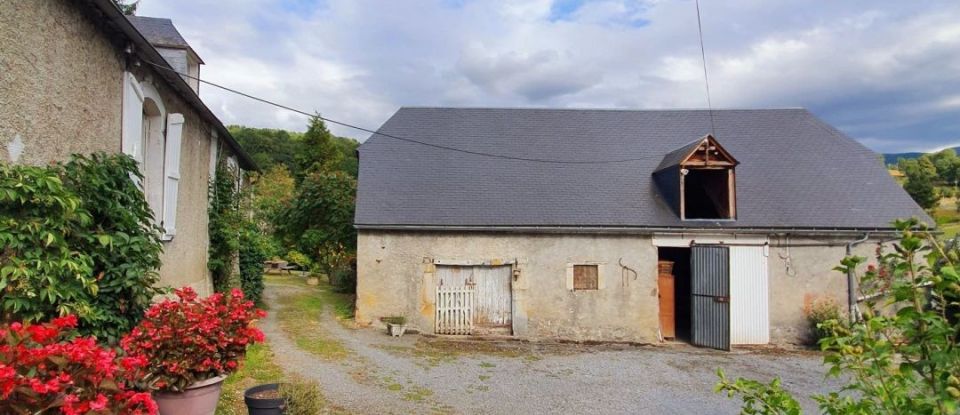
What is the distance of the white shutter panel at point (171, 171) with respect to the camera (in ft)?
24.1

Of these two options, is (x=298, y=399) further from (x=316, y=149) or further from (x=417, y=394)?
(x=316, y=149)

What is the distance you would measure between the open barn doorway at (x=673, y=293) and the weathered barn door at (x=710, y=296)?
559mm

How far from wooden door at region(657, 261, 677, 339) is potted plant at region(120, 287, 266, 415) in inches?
419

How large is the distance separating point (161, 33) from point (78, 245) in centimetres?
824

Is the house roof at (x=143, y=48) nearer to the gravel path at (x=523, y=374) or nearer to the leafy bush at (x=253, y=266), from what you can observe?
the leafy bush at (x=253, y=266)

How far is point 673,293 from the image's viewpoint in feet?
43.3

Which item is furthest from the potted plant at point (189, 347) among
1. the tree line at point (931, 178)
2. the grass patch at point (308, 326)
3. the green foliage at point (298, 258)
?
the tree line at point (931, 178)

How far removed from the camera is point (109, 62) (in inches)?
217

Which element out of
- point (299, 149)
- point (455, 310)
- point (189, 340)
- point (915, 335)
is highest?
point (299, 149)

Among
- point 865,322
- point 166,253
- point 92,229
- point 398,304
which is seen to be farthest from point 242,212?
point 865,322

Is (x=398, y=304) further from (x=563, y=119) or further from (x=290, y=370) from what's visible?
(x=563, y=119)

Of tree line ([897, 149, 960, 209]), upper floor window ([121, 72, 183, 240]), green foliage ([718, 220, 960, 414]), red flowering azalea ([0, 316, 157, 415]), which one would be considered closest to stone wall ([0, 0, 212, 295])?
upper floor window ([121, 72, 183, 240])

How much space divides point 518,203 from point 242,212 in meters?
6.54

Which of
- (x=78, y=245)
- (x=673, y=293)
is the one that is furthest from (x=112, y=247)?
(x=673, y=293)
